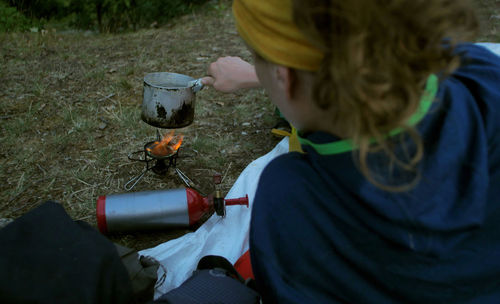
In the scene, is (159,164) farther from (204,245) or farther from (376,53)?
(376,53)

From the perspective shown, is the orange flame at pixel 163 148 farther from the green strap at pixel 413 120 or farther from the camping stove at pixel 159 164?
the green strap at pixel 413 120

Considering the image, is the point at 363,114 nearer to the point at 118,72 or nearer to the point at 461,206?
the point at 461,206

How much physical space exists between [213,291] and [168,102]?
1.11 m

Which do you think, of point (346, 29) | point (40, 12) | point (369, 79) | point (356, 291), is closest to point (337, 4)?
point (346, 29)

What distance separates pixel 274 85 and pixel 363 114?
0.32 metres

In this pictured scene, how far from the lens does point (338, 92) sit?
2.89 feet

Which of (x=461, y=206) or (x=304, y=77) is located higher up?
(x=304, y=77)

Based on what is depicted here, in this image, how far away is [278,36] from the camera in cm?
99

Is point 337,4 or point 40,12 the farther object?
point 40,12

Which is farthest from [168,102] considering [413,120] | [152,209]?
[413,120]

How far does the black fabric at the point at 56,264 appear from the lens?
1.21m

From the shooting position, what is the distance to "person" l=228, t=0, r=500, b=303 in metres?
0.85

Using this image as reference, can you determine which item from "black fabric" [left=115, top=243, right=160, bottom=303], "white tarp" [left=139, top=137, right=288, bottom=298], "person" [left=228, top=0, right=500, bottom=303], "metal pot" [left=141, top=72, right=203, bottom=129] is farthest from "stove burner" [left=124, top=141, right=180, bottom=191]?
"person" [left=228, top=0, right=500, bottom=303]

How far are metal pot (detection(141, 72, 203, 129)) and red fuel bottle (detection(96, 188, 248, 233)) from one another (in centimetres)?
41
